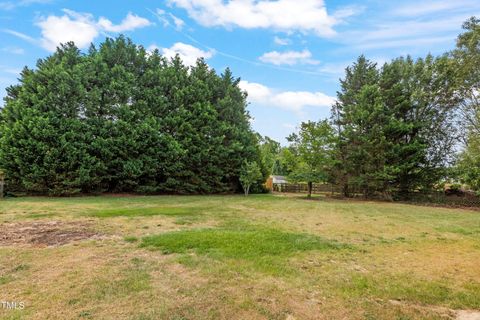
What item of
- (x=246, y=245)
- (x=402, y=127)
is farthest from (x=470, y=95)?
(x=246, y=245)

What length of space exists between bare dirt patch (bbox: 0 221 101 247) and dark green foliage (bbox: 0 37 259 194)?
9.03 m

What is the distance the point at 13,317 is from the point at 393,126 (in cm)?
1757

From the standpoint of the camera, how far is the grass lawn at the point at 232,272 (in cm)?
264

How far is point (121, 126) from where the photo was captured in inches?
615

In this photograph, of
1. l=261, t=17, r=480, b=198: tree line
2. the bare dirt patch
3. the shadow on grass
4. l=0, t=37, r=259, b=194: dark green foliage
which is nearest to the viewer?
the shadow on grass

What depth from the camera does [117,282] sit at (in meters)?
3.17

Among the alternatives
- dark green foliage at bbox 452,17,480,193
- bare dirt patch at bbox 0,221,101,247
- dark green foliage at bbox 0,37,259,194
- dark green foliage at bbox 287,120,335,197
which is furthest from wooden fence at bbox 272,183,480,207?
bare dirt patch at bbox 0,221,101,247

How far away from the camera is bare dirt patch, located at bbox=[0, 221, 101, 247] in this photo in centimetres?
495

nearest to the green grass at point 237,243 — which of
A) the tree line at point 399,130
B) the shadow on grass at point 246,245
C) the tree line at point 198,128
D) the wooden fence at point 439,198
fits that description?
the shadow on grass at point 246,245

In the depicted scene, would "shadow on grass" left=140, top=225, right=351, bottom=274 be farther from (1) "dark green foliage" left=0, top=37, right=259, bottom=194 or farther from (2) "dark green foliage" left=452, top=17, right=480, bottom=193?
(2) "dark green foliage" left=452, top=17, right=480, bottom=193

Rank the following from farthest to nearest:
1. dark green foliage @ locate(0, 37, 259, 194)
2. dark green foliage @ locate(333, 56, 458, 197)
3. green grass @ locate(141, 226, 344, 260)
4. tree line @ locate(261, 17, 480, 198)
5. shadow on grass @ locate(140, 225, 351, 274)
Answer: dark green foliage @ locate(333, 56, 458, 197), tree line @ locate(261, 17, 480, 198), dark green foliage @ locate(0, 37, 259, 194), green grass @ locate(141, 226, 344, 260), shadow on grass @ locate(140, 225, 351, 274)

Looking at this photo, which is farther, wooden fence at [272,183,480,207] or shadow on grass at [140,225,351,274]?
wooden fence at [272,183,480,207]

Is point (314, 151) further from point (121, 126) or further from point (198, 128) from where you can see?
point (121, 126)

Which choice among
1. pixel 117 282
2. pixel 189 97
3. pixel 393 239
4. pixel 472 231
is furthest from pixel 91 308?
pixel 189 97
